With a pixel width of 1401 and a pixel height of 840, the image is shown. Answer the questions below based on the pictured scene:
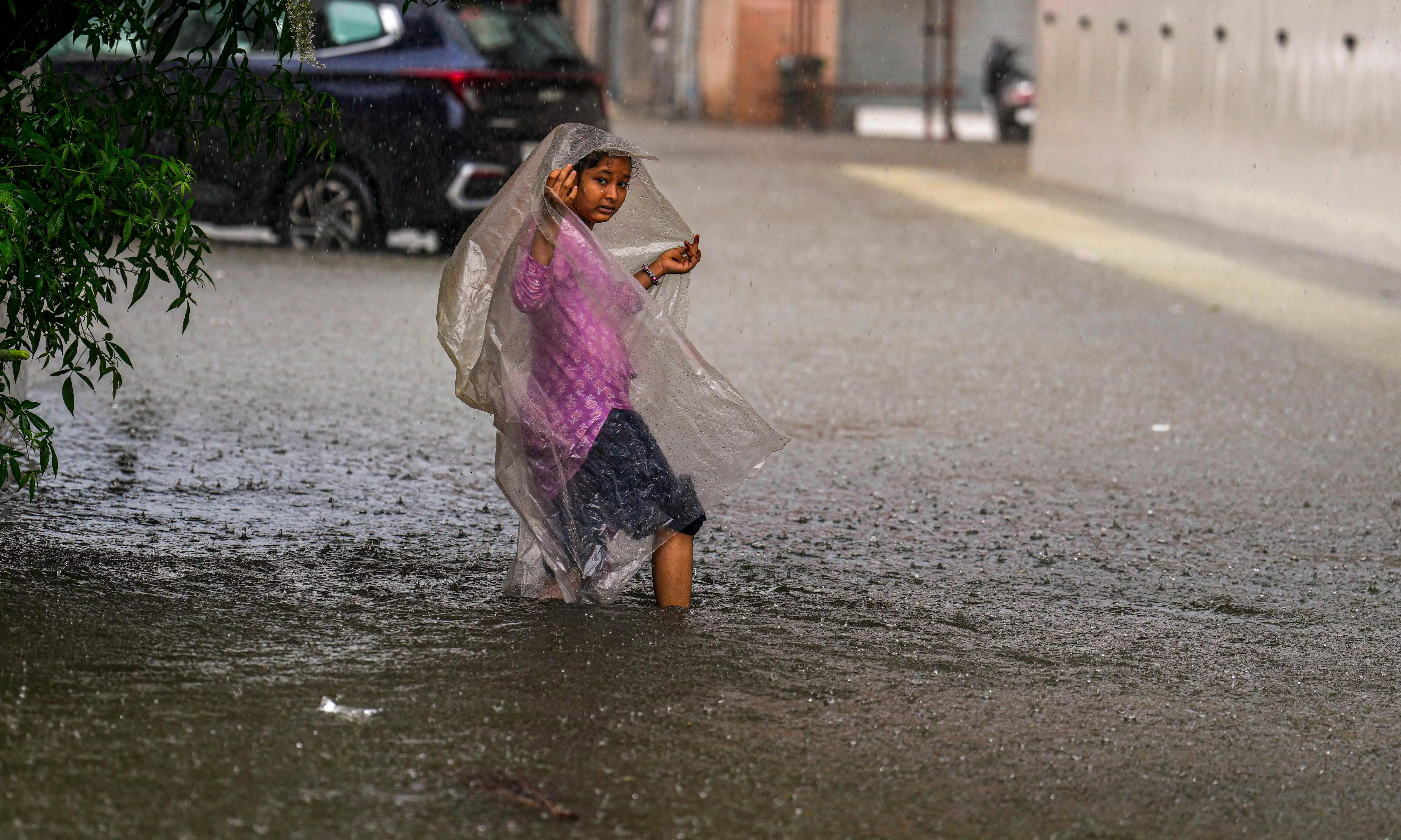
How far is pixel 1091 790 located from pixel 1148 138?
18.6 meters

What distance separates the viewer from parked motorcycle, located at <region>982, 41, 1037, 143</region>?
1330 inches

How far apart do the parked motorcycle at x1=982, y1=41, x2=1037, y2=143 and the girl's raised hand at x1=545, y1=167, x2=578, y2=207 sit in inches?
1123

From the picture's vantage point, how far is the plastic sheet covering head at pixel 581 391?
512 cm

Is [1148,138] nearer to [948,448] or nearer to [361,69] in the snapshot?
[361,69]

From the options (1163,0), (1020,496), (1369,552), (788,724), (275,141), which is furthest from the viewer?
(1163,0)

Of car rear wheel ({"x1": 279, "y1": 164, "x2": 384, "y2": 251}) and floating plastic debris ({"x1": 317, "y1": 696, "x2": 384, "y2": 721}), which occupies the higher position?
car rear wheel ({"x1": 279, "y1": 164, "x2": 384, "y2": 251})

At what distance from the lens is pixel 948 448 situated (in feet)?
26.0

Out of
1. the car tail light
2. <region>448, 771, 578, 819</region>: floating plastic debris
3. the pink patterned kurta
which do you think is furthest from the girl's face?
the car tail light

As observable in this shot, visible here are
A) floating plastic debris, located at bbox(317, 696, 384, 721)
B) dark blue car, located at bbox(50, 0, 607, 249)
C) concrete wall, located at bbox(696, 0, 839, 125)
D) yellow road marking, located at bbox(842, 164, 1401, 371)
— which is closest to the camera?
floating plastic debris, located at bbox(317, 696, 384, 721)

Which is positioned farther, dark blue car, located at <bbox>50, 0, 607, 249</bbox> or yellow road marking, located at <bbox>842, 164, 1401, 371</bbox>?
dark blue car, located at <bbox>50, 0, 607, 249</bbox>

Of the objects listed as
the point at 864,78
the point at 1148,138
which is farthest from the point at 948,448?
the point at 864,78

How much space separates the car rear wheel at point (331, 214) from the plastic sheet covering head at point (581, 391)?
8370 millimetres

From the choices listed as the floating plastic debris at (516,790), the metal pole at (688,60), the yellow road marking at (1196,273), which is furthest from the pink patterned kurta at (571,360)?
the metal pole at (688,60)

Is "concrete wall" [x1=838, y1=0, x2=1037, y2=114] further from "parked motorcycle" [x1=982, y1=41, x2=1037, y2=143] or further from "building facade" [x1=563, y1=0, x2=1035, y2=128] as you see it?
"parked motorcycle" [x1=982, y1=41, x2=1037, y2=143]
